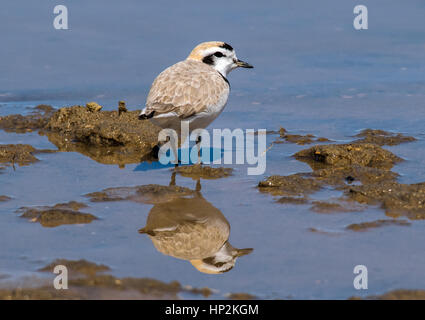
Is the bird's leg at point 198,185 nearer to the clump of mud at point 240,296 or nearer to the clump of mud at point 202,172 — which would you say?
the clump of mud at point 202,172

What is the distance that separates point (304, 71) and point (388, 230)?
6112mm

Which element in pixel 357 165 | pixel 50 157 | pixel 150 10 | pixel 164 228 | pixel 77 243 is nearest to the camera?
pixel 77 243

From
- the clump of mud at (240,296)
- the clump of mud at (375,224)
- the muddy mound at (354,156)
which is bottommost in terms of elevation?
the clump of mud at (240,296)

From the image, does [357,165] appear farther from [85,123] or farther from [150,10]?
[150,10]

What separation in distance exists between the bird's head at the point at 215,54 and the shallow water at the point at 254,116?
0.99m

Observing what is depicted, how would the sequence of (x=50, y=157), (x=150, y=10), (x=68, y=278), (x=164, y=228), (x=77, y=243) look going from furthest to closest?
(x=150, y=10)
(x=50, y=157)
(x=164, y=228)
(x=77, y=243)
(x=68, y=278)

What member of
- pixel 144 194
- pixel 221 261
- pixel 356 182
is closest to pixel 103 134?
pixel 144 194

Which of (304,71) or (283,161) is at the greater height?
(304,71)

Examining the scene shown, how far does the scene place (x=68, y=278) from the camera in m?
4.92

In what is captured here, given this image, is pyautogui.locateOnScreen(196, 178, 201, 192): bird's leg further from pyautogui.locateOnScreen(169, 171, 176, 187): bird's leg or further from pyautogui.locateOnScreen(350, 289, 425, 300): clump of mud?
pyautogui.locateOnScreen(350, 289, 425, 300): clump of mud

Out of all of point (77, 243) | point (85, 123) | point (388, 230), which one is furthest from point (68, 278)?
point (85, 123)

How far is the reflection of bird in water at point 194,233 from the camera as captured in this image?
5.30 m

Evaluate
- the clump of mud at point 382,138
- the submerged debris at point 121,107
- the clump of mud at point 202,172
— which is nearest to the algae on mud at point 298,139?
the clump of mud at point 382,138

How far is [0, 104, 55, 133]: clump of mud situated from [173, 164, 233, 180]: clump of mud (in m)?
2.67
